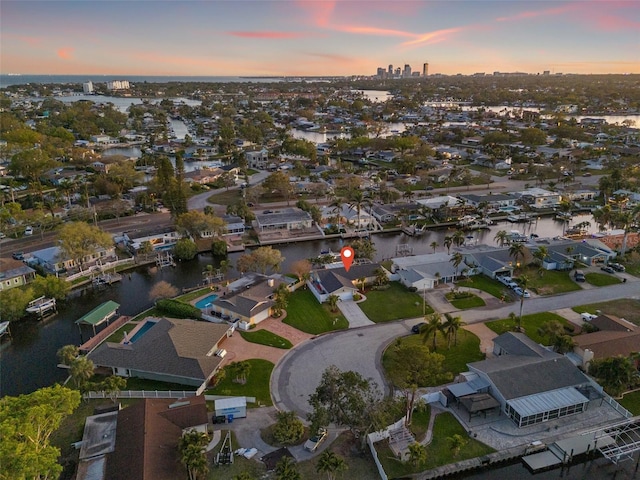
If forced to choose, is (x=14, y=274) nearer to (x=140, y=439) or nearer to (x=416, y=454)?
(x=140, y=439)

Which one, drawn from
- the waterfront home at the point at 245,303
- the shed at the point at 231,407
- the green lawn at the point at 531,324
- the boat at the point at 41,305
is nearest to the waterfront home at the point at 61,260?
the boat at the point at 41,305

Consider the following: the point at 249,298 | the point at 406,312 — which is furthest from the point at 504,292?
the point at 249,298

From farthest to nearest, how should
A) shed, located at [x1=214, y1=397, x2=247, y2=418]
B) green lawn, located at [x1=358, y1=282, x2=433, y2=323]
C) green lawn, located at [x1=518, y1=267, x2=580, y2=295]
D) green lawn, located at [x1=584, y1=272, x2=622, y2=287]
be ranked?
1. green lawn, located at [x1=584, y1=272, x2=622, y2=287]
2. green lawn, located at [x1=518, y1=267, x2=580, y2=295]
3. green lawn, located at [x1=358, y1=282, x2=433, y2=323]
4. shed, located at [x1=214, y1=397, x2=247, y2=418]

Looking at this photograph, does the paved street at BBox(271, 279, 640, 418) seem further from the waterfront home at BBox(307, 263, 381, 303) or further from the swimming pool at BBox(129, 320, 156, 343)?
the swimming pool at BBox(129, 320, 156, 343)

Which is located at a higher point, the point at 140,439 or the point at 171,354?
the point at 140,439

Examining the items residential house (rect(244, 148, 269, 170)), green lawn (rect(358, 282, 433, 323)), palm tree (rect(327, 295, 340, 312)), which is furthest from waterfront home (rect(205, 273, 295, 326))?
residential house (rect(244, 148, 269, 170))

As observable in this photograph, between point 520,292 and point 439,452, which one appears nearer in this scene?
point 439,452

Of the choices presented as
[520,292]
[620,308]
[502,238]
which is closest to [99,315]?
[520,292]

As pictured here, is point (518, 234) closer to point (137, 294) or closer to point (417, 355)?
point (417, 355)
